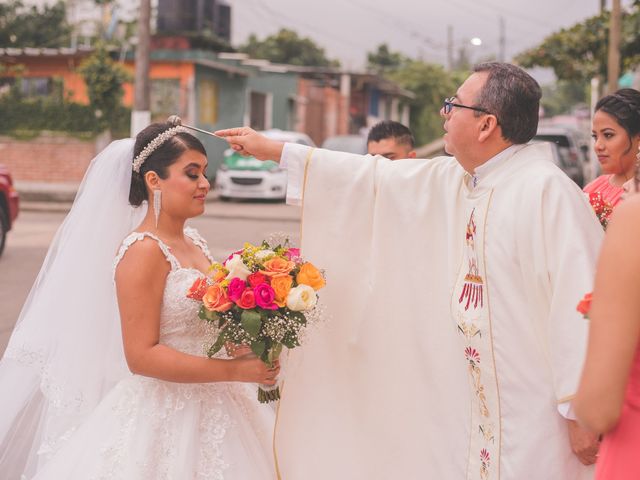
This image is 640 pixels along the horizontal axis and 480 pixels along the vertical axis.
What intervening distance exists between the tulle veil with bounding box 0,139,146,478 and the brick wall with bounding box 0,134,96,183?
2063 cm

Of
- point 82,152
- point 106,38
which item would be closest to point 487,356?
point 82,152

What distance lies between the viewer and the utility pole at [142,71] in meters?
18.5

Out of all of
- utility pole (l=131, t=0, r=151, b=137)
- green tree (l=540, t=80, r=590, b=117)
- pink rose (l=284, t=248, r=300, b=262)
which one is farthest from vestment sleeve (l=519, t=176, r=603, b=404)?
green tree (l=540, t=80, r=590, b=117)

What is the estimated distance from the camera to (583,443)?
284 centimetres

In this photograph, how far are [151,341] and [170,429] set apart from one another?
0.36 meters

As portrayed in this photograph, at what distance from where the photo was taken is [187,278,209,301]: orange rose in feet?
10.4

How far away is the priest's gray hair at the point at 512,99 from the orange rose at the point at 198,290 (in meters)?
1.18

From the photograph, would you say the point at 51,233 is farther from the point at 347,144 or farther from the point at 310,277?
the point at 310,277

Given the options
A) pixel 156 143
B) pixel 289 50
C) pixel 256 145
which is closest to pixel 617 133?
pixel 256 145

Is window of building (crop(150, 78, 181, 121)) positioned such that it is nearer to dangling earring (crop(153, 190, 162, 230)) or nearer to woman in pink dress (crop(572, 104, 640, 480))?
dangling earring (crop(153, 190, 162, 230))

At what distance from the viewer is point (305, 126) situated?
35062 millimetres

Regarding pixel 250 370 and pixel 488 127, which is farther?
pixel 250 370

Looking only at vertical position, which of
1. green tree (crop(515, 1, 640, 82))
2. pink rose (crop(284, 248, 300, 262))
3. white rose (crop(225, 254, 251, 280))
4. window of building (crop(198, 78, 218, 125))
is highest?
green tree (crop(515, 1, 640, 82))

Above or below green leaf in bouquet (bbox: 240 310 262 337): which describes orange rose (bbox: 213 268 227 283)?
above
